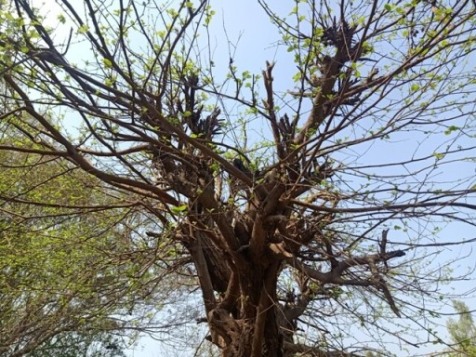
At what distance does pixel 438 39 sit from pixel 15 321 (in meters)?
7.88

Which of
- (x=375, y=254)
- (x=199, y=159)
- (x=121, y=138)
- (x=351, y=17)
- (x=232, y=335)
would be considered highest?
(x=351, y=17)

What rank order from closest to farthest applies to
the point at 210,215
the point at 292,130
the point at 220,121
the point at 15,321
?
the point at 292,130 → the point at 210,215 → the point at 220,121 → the point at 15,321

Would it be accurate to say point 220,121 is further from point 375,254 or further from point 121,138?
point 375,254

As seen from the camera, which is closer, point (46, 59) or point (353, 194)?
point (46, 59)

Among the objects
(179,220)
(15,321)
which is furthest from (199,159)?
(15,321)

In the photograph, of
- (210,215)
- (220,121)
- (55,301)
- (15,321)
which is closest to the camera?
(210,215)

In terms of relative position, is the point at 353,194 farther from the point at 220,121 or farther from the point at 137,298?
the point at 137,298

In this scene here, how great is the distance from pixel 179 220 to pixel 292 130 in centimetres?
117

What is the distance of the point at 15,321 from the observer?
26.3 feet

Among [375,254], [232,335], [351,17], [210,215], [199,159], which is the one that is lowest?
[232,335]

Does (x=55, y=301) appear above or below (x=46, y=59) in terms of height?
above

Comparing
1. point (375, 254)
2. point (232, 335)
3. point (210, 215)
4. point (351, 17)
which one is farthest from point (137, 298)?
point (351, 17)

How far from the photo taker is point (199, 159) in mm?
4273

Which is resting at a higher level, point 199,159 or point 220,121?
point 220,121
